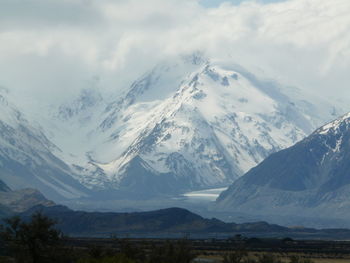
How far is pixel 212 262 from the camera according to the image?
176625 millimetres

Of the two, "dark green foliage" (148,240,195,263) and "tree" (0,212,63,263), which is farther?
"dark green foliage" (148,240,195,263)

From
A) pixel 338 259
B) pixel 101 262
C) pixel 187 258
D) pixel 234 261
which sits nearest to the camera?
pixel 101 262

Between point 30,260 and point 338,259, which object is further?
point 338,259

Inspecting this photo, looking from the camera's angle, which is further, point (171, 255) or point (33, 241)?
point (171, 255)

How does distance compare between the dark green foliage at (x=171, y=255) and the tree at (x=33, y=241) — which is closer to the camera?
the tree at (x=33, y=241)

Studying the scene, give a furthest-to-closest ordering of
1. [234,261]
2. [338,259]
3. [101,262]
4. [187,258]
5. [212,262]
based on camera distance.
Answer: [338,259] < [212,262] < [234,261] < [187,258] < [101,262]

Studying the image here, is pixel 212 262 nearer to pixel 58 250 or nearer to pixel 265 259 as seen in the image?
pixel 265 259

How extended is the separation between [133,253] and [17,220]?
29053 millimetres

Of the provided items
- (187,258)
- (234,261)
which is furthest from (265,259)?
(187,258)

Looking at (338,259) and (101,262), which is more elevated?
(338,259)

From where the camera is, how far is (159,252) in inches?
5477

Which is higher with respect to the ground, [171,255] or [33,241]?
[171,255]

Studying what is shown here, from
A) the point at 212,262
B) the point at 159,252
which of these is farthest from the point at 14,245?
the point at 212,262

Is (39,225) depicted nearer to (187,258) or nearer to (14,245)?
(14,245)
